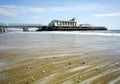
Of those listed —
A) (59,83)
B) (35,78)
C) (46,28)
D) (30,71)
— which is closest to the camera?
(59,83)

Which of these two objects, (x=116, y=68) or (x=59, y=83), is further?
(x=116, y=68)

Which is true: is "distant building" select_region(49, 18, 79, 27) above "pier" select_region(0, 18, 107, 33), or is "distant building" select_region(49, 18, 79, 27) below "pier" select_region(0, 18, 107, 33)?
above

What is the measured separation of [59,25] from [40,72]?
8698 cm

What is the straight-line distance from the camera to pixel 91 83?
12.5 feet

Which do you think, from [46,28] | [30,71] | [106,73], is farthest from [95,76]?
[46,28]

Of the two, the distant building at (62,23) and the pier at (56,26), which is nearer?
the pier at (56,26)

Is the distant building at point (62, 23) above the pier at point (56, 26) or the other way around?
above

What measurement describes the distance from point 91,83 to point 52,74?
4.06 ft

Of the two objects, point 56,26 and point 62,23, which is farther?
point 62,23

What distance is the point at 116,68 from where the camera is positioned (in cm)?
524

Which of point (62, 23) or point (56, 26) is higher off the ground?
point (62, 23)

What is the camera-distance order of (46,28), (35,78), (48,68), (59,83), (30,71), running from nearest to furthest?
1. (59,83)
2. (35,78)
3. (30,71)
4. (48,68)
5. (46,28)

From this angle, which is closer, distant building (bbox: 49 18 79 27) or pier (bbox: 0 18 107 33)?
pier (bbox: 0 18 107 33)

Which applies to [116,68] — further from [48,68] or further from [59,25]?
[59,25]
